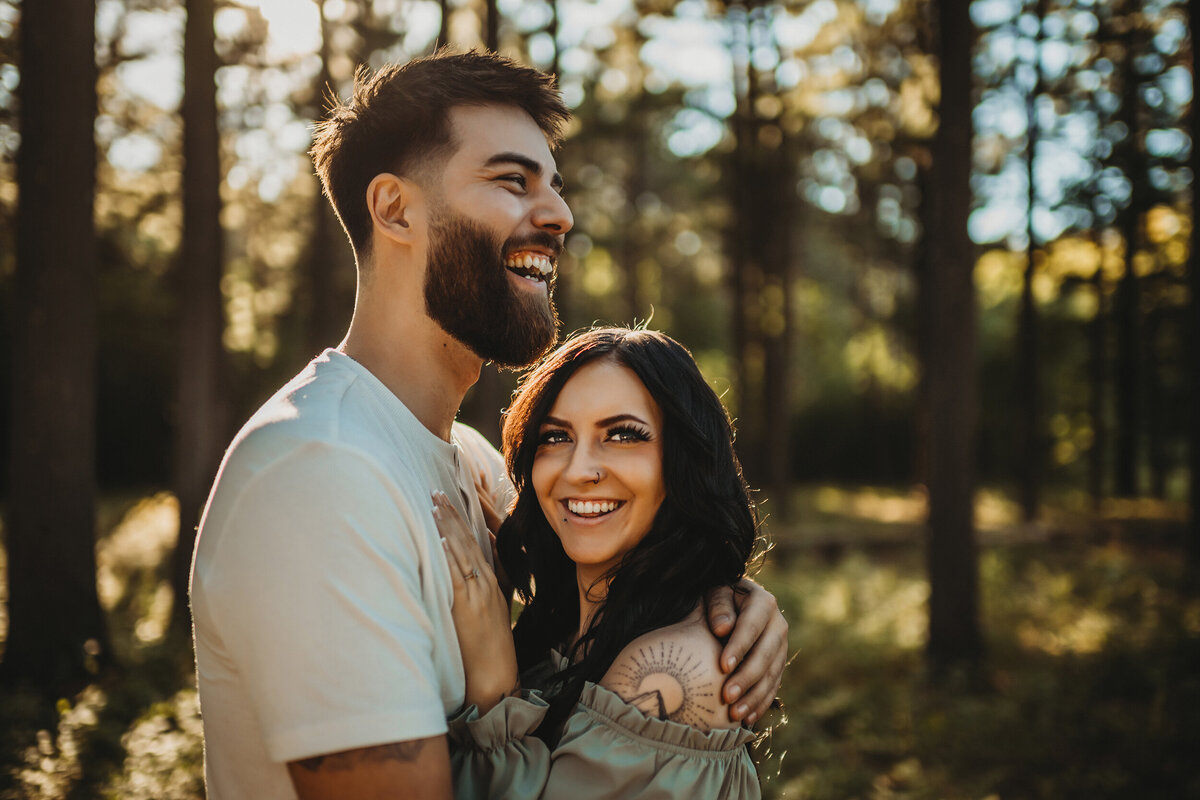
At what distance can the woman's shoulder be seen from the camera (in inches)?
88.0

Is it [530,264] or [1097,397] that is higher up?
[530,264]

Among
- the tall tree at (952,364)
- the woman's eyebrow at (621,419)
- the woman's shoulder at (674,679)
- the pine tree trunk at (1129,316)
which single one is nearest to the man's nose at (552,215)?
the woman's eyebrow at (621,419)

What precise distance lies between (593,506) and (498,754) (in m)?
0.80

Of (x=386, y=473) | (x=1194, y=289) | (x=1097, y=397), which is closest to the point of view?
(x=386, y=473)

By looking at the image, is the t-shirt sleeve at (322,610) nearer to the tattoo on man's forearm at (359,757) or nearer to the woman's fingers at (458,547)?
the tattoo on man's forearm at (359,757)

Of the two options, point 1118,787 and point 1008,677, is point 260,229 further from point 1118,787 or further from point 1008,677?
point 1118,787

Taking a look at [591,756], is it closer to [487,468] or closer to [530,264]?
[487,468]

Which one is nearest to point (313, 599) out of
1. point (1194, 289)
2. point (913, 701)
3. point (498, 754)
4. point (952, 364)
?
point (498, 754)

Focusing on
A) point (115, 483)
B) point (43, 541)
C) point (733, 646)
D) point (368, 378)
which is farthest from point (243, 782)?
point (115, 483)

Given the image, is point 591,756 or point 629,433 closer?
point 591,756

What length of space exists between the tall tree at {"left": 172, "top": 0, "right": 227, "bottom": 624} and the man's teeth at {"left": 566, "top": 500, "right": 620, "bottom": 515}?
25.5 feet

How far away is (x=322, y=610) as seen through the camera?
1.74 metres

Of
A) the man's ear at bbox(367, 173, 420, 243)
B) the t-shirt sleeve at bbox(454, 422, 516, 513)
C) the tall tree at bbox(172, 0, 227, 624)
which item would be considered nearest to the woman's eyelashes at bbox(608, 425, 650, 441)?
the t-shirt sleeve at bbox(454, 422, 516, 513)

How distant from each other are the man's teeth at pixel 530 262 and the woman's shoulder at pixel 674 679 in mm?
1239
